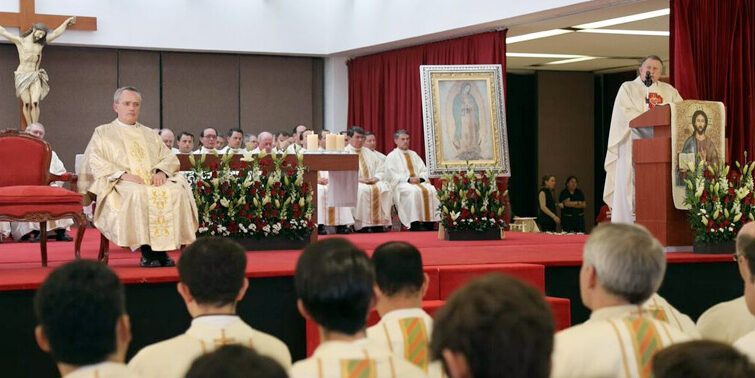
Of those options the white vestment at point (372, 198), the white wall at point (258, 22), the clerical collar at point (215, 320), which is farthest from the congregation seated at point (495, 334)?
the white wall at point (258, 22)

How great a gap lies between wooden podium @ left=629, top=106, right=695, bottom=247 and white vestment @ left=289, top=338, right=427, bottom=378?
5969 millimetres

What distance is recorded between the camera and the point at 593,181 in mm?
21516

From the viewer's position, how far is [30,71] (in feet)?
47.9

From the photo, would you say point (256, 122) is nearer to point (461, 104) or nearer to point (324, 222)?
point (324, 222)

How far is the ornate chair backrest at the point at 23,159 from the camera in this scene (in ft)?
24.3

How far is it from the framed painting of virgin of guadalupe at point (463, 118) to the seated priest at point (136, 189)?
404 centimetres

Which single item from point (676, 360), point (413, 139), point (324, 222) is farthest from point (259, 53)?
point (676, 360)

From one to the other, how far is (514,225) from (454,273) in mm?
7609

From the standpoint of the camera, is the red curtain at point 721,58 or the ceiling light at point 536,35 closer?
the red curtain at point 721,58

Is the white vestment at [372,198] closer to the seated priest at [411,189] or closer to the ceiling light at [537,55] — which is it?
the seated priest at [411,189]

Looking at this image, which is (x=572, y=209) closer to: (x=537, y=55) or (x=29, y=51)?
(x=537, y=55)

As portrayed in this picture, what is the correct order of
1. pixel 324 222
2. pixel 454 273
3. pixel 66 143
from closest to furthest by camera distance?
pixel 454 273
pixel 324 222
pixel 66 143

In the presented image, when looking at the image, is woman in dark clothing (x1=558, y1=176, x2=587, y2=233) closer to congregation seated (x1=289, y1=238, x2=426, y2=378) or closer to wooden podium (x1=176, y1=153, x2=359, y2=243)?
wooden podium (x1=176, y1=153, x2=359, y2=243)

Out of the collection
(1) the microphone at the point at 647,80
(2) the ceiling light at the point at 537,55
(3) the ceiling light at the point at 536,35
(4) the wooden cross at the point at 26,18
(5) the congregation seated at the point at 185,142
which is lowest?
(5) the congregation seated at the point at 185,142
